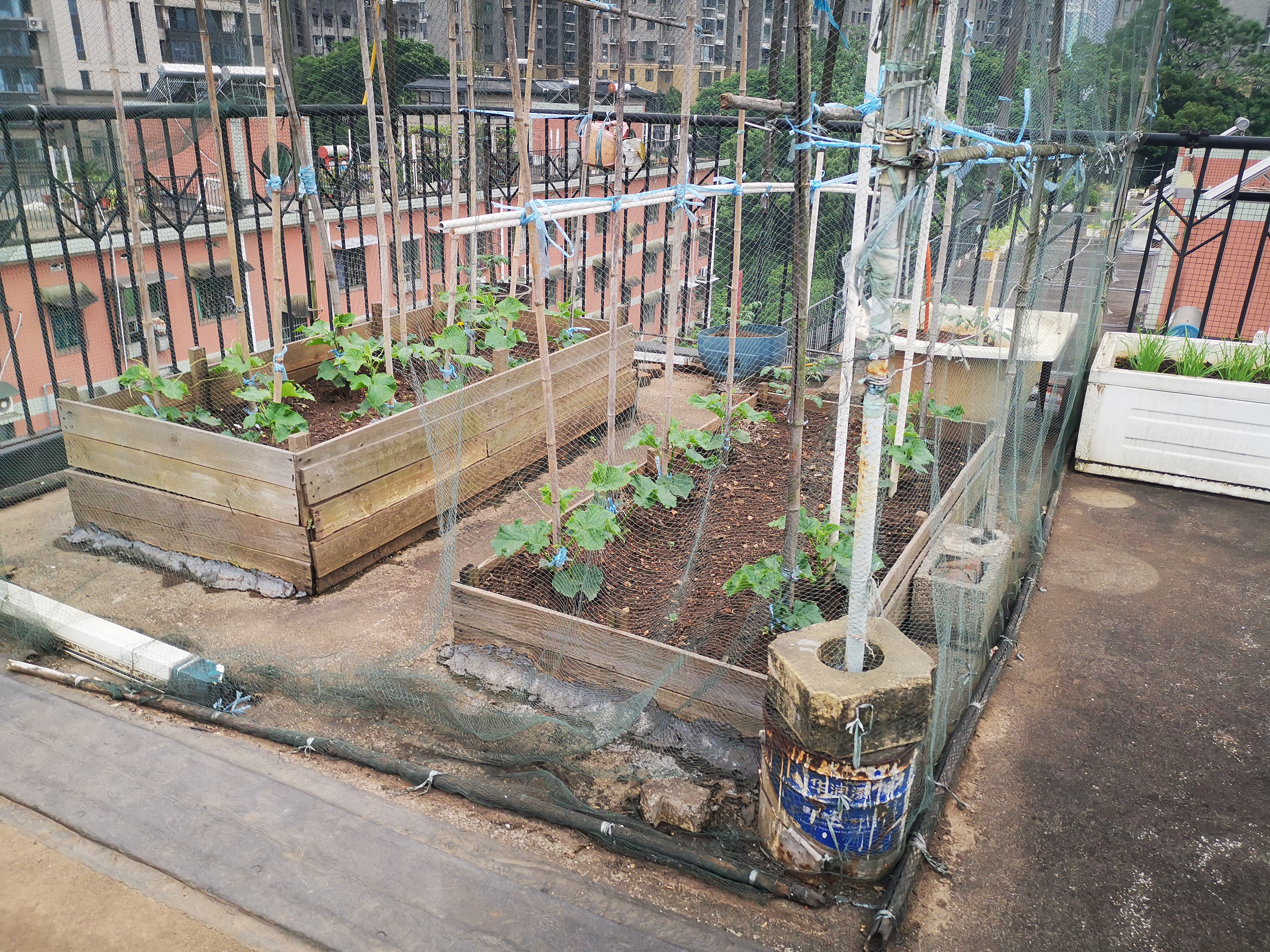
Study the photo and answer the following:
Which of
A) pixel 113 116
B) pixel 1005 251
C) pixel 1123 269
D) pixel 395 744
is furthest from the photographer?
pixel 1123 269

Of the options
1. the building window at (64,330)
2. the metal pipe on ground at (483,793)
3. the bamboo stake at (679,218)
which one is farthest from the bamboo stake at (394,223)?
the building window at (64,330)

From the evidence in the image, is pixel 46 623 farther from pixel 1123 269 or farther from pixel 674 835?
pixel 1123 269

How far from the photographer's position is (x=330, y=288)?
4.72 meters

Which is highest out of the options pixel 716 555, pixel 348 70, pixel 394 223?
pixel 348 70

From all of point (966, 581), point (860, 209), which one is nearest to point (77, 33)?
point (860, 209)

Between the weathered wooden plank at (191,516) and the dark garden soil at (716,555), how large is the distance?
922mm

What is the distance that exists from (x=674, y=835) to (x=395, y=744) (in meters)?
0.99

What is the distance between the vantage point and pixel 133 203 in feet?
13.1

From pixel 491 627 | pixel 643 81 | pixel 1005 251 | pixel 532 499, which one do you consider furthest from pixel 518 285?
pixel 643 81

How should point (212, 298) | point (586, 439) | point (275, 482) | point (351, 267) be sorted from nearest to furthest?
point (275, 482), point (586, 439), point (212, 298), point (351, 267)

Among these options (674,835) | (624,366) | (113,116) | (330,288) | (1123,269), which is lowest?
(1123,269)

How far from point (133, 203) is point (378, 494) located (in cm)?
171

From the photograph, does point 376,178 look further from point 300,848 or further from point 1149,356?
point 1149,356

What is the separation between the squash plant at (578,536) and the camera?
3.31 metres
